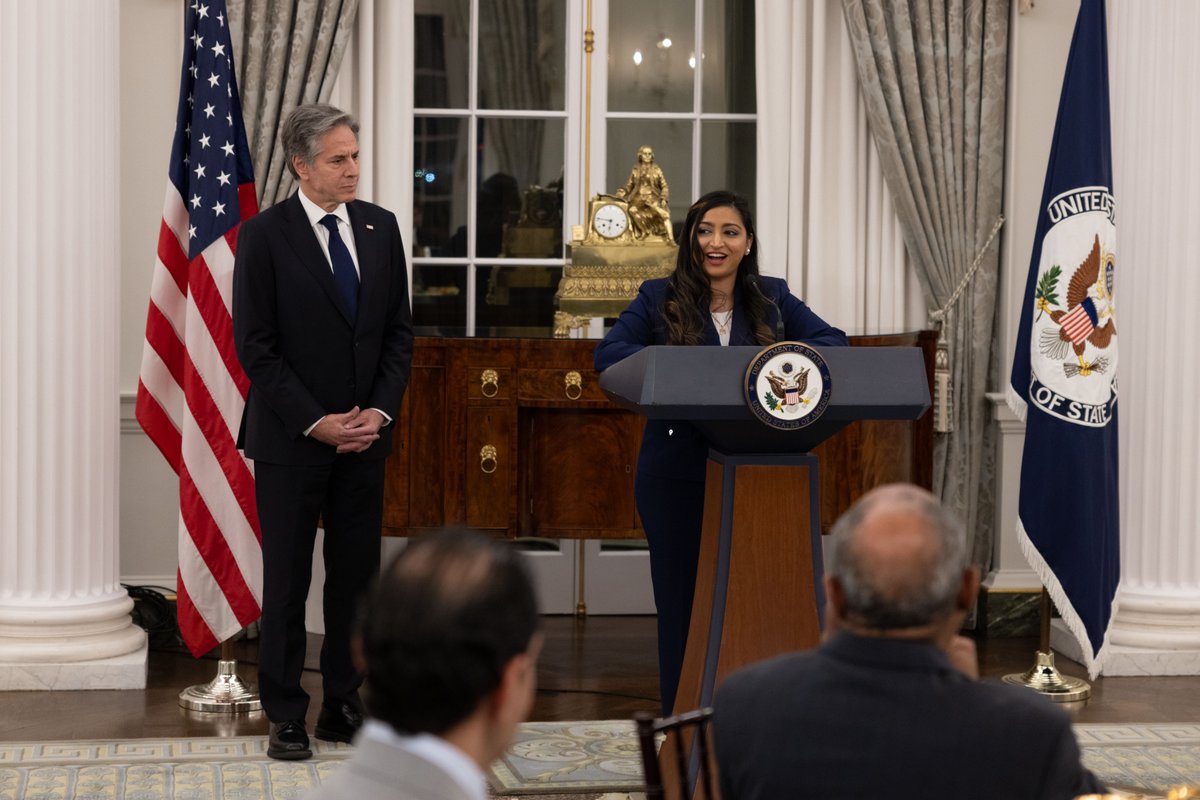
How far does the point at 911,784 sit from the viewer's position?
1.58m

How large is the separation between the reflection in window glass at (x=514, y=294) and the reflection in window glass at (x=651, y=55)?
2.40 ft

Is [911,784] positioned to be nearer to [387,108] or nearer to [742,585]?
[742,585]

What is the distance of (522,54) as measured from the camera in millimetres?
6262

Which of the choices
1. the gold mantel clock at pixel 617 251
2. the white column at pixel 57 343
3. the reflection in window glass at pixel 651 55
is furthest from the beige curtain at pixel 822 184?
the white column at pixel 57 343

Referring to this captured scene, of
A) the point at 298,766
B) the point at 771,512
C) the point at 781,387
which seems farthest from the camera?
the point at 298,766

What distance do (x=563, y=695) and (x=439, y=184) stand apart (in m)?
2.16

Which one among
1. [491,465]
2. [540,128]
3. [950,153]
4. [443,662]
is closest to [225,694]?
[491,465]

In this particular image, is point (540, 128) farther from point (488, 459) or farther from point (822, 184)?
point (488, 459)

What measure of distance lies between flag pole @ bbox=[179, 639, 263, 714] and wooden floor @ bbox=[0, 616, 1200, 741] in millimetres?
39

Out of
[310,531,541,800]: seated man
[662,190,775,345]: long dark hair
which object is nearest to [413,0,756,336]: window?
[662,190,775,345]: long dark hair

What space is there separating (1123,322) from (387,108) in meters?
2.80

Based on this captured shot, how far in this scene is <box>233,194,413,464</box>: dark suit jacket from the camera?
414 centimetres

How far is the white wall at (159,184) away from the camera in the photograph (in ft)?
19.0

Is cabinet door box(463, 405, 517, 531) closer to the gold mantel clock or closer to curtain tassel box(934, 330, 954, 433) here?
the gold mantel clock
